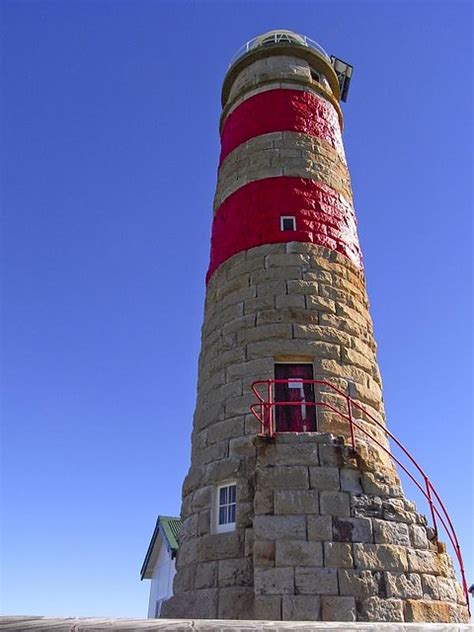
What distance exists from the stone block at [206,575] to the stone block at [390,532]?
2047 millimetres

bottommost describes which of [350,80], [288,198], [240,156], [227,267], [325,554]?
[325,554]

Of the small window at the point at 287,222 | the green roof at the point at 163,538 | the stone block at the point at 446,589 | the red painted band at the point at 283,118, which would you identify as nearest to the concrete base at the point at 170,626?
the stone block at the point at 446,589

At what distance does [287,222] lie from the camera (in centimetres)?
954

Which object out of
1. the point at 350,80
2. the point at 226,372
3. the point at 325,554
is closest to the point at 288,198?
the point at 226,372

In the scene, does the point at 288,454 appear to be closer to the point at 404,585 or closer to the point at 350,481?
the point at 350,481

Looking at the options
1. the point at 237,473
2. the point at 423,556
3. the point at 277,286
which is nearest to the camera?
the point at 423,556

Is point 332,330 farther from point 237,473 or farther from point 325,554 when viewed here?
point 325,554

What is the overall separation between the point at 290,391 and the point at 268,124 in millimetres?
5832

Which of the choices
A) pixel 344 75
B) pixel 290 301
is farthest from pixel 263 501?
pixel 344 75

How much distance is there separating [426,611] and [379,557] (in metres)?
0.77

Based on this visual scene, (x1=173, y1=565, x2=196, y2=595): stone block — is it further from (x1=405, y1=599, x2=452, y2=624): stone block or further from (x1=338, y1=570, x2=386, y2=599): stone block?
(x1=405, y1=599, x2=452, y2=624): stone block

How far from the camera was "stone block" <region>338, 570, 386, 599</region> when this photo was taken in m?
5.91

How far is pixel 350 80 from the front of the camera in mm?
17203

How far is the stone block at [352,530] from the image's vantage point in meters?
6.24
